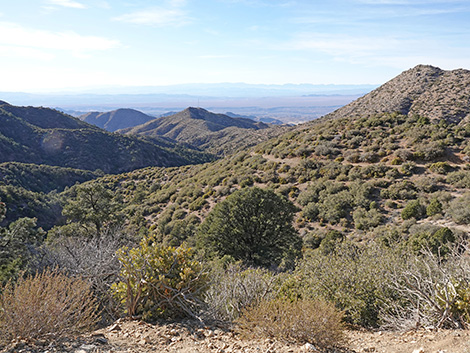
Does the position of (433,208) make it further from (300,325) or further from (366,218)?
(300,325)

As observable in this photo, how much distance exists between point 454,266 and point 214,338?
476cm

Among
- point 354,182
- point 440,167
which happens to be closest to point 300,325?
point 354,182

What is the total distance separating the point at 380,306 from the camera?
525 cm

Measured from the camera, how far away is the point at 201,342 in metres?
4.22

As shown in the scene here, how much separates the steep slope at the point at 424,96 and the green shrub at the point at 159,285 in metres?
37.8

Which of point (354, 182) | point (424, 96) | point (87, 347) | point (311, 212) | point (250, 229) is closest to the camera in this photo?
point (87, 347)

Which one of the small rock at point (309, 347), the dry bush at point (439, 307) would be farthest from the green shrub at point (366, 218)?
the small rock at point (309, 347)

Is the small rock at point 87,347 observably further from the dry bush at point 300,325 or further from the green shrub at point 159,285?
the dry bush at point 300,325

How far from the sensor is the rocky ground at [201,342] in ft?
12.2

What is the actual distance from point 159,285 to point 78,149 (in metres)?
73.5

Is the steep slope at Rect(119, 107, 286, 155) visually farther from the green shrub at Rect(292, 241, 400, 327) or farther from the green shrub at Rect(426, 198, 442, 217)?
the green shrub at Rect(292, 241, 400, 327)

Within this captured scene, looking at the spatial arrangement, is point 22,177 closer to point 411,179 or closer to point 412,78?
point 411,179

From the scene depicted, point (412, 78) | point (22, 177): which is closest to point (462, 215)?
point (412, 78)

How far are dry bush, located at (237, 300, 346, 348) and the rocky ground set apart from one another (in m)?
0.12
